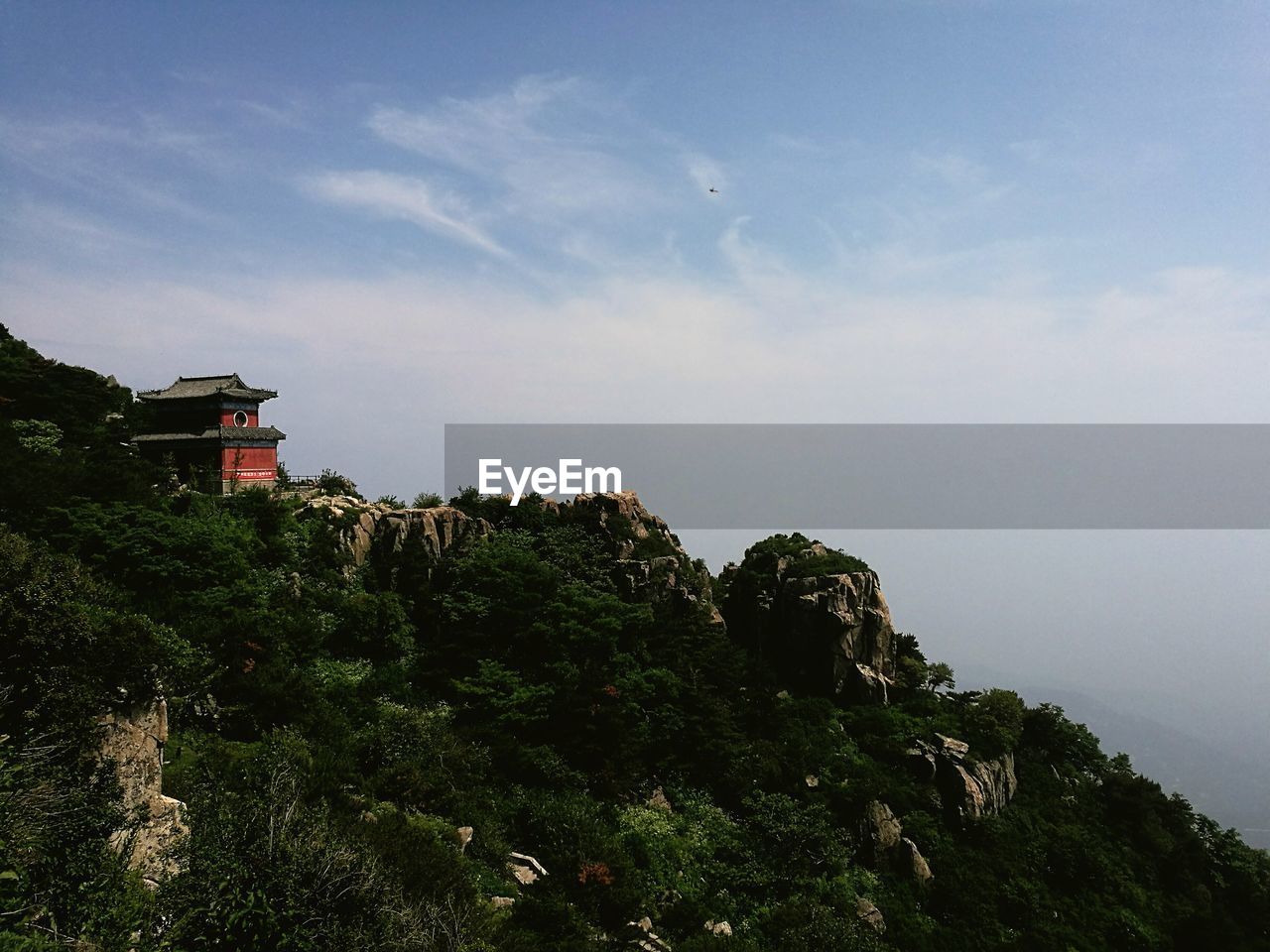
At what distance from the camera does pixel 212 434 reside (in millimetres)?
45688

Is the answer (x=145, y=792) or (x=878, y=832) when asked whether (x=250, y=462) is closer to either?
(x=145, y=792)

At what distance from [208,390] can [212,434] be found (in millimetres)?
3657

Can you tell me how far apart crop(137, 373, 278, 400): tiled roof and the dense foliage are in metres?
3.10

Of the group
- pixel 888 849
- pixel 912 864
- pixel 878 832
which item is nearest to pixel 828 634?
pixel 878 832

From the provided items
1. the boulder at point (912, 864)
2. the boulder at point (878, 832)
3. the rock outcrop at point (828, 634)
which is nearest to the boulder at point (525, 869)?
the boulder at point (878, 832)

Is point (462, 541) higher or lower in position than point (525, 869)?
higher

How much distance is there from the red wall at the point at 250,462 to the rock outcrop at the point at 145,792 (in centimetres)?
2771

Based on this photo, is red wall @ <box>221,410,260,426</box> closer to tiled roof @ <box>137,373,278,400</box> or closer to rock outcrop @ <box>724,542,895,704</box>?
tiled roof @ <box>137,373,278,400</box>

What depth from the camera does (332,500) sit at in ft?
152

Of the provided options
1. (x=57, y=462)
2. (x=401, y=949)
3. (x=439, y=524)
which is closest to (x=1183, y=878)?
(x=401, y=949)

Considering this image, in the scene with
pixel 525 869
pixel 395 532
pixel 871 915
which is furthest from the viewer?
pixel 395 532

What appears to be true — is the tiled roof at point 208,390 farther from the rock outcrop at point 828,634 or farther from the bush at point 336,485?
the rock outcrop at point 828,634

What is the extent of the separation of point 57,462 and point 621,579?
29.5 meters

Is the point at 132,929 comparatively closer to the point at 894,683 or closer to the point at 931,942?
the point at 931,942
